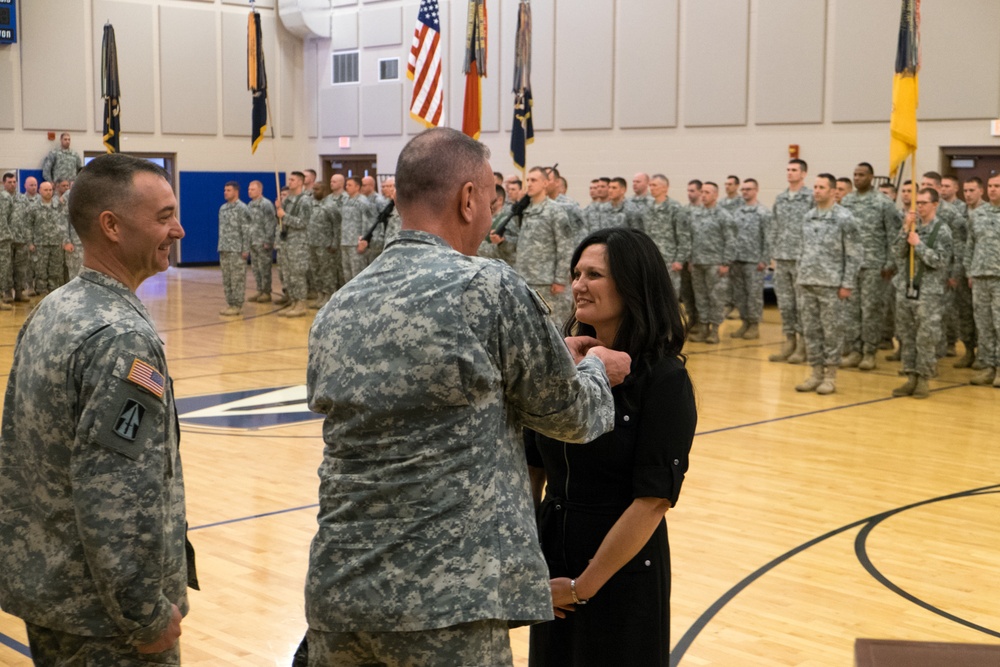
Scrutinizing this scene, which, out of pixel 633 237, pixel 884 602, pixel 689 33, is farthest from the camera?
pixel 689 33

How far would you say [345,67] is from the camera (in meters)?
22.3

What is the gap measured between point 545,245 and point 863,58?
6.77 meters

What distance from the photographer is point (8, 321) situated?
46.0 feet

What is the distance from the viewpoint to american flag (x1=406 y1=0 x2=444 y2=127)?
40.8 ft

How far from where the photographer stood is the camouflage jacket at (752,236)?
12812 millimetres

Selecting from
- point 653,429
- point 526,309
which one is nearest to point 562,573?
point 653,429

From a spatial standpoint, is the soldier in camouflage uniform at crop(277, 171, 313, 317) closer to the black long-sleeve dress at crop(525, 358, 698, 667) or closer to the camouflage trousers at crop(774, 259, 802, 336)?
the camouflage trousers at crop(774, 259, 802, 336)

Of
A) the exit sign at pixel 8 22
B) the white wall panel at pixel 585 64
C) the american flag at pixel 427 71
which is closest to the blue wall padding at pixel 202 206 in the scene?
the exit sign at pixel 8 22

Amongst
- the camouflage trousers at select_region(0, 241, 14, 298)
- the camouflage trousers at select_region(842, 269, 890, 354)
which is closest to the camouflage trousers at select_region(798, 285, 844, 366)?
the camouflage trousers at select_region(842, 269, 890, 354)

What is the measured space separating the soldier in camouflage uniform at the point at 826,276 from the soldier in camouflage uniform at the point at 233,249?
25.9 ft

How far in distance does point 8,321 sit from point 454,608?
13609mm

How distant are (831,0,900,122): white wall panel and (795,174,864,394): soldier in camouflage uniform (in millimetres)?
5533

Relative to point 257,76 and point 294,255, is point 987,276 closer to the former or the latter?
point 294,255

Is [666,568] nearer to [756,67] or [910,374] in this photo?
[910,374]
